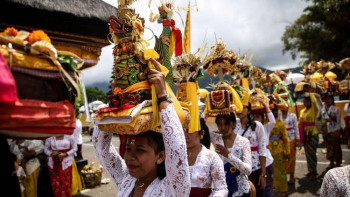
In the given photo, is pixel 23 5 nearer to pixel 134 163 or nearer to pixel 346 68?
pixel 134 163

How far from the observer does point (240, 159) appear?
3961 mm

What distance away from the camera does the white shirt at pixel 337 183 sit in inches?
80.4

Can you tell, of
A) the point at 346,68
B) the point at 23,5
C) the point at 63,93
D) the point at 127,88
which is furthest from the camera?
the point at 346,68

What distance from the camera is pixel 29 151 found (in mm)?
5875

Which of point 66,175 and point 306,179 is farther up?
point 66,175

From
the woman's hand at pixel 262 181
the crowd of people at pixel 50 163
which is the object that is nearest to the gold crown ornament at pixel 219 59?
the woman's hand at pixel 262 181

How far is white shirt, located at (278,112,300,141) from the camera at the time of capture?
7695mm

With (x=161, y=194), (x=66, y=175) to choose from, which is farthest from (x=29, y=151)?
(x=161, y=194)

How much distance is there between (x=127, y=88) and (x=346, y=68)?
7.63 meters

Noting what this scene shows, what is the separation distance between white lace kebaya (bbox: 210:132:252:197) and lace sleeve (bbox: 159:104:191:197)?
206cm

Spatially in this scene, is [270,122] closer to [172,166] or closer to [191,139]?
[191,139]

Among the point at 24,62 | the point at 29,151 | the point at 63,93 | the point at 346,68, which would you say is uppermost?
the point at 346,68

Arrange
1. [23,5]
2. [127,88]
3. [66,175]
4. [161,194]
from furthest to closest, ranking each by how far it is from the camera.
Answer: [66,175]
[23,5]
[161,194]
[127,88]

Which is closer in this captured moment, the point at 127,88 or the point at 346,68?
the point at 127,88
